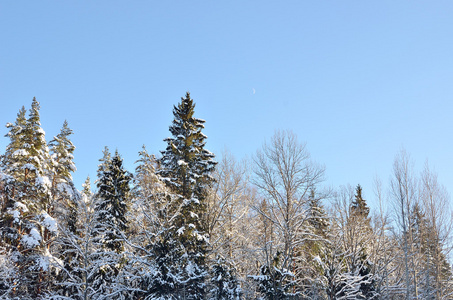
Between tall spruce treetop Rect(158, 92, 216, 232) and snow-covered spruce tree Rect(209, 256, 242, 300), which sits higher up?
tall spruce treetop Rect(158, 92, 216, 232)

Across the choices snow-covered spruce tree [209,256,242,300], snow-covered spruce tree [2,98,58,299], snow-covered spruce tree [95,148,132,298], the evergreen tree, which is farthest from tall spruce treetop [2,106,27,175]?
the evergreen tree

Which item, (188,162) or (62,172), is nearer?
(188,162)

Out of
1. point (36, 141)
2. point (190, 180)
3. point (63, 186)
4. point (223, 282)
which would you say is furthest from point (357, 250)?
point (36, 141)

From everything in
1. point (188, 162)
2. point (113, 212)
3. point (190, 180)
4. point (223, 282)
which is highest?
point (188, 162)

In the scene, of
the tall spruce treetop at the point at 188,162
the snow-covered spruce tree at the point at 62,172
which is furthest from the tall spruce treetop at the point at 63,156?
the tall spruce treetop at the point at 188,162

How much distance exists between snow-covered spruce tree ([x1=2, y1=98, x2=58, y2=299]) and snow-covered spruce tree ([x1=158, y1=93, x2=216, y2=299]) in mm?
8090

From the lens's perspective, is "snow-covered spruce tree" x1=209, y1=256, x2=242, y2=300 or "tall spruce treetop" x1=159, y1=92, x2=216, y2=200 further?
"tall spruce treetop" x1=159, y1=92, x2=216, y2=200

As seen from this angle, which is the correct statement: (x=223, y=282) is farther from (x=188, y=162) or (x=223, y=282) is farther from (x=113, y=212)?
(x=113, y=212)

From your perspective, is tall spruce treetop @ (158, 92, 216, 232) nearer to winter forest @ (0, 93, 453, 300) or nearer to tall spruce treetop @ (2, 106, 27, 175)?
winter forest @ (0, 93, 453, 300)

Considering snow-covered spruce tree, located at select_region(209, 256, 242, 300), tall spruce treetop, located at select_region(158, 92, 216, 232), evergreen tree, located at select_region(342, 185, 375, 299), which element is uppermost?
tall spruce treetop, located at select_region(158, 92, 216, 232)

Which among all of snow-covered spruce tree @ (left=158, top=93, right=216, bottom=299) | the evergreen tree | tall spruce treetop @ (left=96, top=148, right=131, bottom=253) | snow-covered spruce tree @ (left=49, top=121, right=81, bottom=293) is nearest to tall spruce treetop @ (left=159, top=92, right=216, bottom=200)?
snow-covered spruce tree @ (left=158, top=93, right=216, bottom=299)

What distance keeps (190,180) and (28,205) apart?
10523 mm

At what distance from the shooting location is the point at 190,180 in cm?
2434

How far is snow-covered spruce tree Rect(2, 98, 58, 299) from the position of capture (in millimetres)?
22172
